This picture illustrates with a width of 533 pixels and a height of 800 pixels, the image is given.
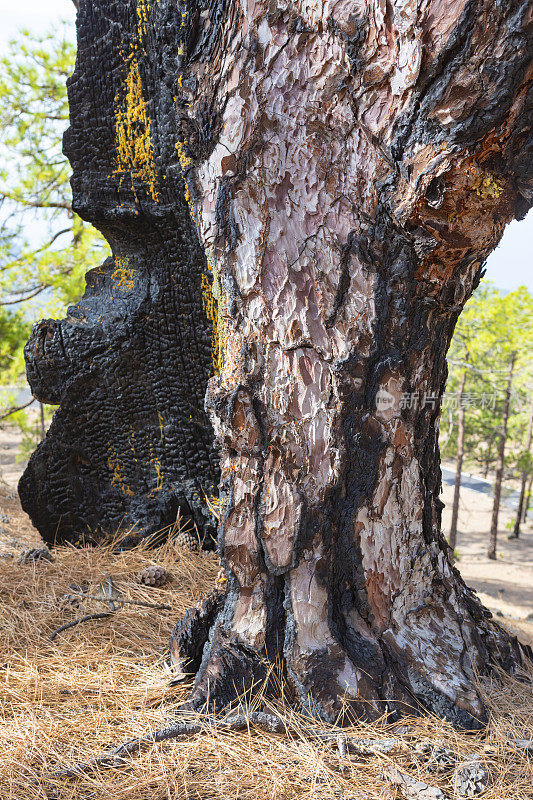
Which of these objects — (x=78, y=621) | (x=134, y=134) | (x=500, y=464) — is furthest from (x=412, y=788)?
(x=500, y=464)

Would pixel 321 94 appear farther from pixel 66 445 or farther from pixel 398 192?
pixel 66 445

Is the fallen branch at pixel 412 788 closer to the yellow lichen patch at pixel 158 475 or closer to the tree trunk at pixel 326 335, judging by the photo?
the tree trunk at pixel 326 335

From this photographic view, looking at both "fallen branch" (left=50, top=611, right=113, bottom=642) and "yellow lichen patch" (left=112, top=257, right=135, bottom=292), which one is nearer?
"fallen branch" (left=50, top=611, right=113, bottom=642)

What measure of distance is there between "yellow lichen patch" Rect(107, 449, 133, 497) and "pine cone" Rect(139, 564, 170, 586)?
49 cm

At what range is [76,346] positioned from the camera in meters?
2.66

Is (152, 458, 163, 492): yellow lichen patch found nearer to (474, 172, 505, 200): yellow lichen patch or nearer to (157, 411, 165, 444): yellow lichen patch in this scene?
(157, 411, 165, 444): yellow lichen patch

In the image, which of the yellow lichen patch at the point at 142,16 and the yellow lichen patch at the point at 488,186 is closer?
the yellow lichen patch at the point at 488,186

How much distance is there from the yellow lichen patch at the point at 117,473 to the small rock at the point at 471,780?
1.88 meters

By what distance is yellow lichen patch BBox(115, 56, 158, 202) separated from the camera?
2.44m

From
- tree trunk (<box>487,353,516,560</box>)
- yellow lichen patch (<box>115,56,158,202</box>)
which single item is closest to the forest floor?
yellow lichen patch (<box>115,56,158,202</box>)

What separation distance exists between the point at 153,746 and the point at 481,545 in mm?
14078

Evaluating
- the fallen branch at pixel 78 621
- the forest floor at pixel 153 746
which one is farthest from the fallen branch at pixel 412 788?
the fallen branch at pixel 78 621

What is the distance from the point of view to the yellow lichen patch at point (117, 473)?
2791 millimetres

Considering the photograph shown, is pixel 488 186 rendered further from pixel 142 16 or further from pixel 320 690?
pixel 142 16
